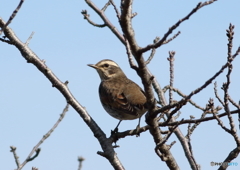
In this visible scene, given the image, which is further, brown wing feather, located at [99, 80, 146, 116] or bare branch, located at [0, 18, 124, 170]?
brown wing feather, located at [99, 80, 146, 116]

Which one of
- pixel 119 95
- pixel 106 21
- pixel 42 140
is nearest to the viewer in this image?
pixel 42 140

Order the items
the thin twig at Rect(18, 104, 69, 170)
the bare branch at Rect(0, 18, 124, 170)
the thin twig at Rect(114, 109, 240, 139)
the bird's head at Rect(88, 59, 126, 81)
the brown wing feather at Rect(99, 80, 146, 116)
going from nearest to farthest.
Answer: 1. the thin twig at Rect(114, 109, 240, 139)
2. the thin twig at Rect(18, 104, 69, 170)
3. the bare branch at Rect(0, 18, 124, 170)
4. the brown wing feather at Rect(99, 80, 146, 116)
5. the bird's head at Rect(88, 59, 126, 81)

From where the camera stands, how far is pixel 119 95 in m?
10.3

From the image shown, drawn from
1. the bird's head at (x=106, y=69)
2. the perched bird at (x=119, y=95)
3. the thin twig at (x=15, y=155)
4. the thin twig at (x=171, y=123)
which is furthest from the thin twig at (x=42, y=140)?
the bird's head at (x=106, y=69)

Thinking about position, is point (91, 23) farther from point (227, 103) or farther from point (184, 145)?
point (227, 103)

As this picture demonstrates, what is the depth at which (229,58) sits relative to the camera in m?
4.93

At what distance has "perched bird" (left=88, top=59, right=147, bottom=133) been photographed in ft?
31.4

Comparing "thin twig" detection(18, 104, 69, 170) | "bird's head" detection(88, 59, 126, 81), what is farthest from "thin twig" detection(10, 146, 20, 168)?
"bird's head" detection(88, 59, 126, 81)

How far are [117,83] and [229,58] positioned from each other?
6.40 m

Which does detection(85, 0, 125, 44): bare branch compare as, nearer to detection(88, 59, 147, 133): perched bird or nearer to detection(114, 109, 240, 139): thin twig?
detection(88, 59, 147, 133): perched bird

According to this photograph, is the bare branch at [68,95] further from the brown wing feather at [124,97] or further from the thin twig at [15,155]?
the brown wing feather at [124,97]

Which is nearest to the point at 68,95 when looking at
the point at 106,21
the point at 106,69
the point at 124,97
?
the point at 106,21

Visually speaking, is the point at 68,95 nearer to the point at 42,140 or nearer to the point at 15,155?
the point at 42,140

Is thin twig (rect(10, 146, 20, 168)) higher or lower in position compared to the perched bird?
lower
